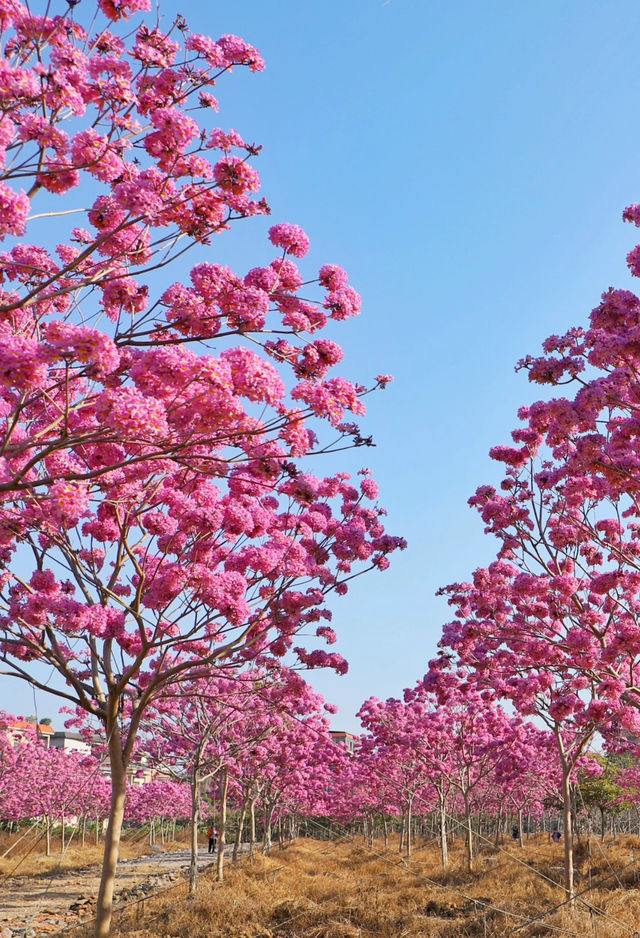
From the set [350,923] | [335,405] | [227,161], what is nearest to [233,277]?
[227,161]

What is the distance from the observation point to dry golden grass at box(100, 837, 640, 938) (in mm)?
11430

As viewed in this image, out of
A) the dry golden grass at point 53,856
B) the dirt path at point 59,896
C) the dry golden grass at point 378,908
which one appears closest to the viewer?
the dry golden grass at point 378,908

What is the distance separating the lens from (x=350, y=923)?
1301 centimetres

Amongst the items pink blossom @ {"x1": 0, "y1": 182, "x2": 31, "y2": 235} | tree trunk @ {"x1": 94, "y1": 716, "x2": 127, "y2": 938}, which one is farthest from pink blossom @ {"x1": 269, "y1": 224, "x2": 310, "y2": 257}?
tree trunk @ {"x1": 94, "y1": 716, "x2": 127, "y2": 938}

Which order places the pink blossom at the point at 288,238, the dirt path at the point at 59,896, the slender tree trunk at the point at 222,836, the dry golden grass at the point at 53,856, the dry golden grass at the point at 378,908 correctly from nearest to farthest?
the pink blossom at the point at 288,238, the dry golden grass at the point at 378,908, the dirt path at the point at 59,896, the slender tree trunk at the point at 222,836, the dry golden grass at the point at 53,856

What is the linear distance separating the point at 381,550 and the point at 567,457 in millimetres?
3194

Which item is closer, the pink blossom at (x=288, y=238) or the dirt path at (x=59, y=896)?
the pink blossom at (x=288, y=238)

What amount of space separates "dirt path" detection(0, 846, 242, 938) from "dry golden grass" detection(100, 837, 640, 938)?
2341 millimetres

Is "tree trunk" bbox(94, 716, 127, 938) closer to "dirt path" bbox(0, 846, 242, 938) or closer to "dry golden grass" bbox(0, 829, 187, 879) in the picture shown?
"dirt path" bbox(0, 846, 242, 938)

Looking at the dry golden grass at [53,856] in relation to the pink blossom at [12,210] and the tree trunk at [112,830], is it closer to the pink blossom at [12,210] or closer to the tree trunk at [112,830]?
the tree trunk at [112,830]

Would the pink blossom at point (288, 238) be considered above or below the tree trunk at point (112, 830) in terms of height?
above

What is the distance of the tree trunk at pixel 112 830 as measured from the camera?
7.46 metres

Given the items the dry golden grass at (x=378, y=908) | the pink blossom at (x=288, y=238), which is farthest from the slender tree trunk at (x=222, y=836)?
the pink blossom at (x=288, y=238)

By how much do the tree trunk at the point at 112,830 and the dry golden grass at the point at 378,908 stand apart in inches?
127
